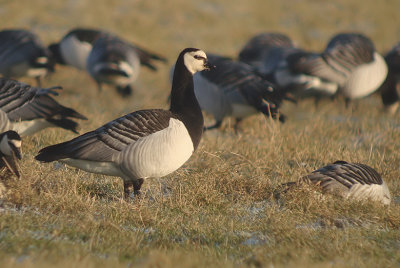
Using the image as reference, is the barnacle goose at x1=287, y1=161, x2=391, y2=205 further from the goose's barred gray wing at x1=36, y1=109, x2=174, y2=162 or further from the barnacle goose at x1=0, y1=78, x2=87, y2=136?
the barnacle goose at x1=0, y1=78, x2=87, y2=136

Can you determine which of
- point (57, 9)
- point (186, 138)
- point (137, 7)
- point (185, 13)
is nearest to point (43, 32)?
point (57, 9)

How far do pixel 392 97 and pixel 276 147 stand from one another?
24.0 ft

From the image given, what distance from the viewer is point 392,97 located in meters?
14.1

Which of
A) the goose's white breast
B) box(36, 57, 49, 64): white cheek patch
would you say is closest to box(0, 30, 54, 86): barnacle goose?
box(36, 57, 49, 64): white cheek patch

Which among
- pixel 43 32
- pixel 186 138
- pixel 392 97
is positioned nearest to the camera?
pixel 186 138

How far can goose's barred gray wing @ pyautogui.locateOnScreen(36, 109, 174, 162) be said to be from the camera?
5422mm

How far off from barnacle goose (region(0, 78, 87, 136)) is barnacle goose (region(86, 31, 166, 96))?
5485 millimetres

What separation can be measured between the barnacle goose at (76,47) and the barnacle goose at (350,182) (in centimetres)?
998

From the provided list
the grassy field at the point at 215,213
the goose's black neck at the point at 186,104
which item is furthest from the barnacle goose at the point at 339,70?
the goose's black neck at the point at 186,104

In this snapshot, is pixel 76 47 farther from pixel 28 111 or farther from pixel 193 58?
pixel 193 58

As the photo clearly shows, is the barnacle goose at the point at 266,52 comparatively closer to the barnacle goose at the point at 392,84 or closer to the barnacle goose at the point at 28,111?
the barnacle goose at the point at 392,84

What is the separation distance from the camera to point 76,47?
14.7 metres

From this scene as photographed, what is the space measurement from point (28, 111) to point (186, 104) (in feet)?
8.03

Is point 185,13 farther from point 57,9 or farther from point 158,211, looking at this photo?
point 158,211
